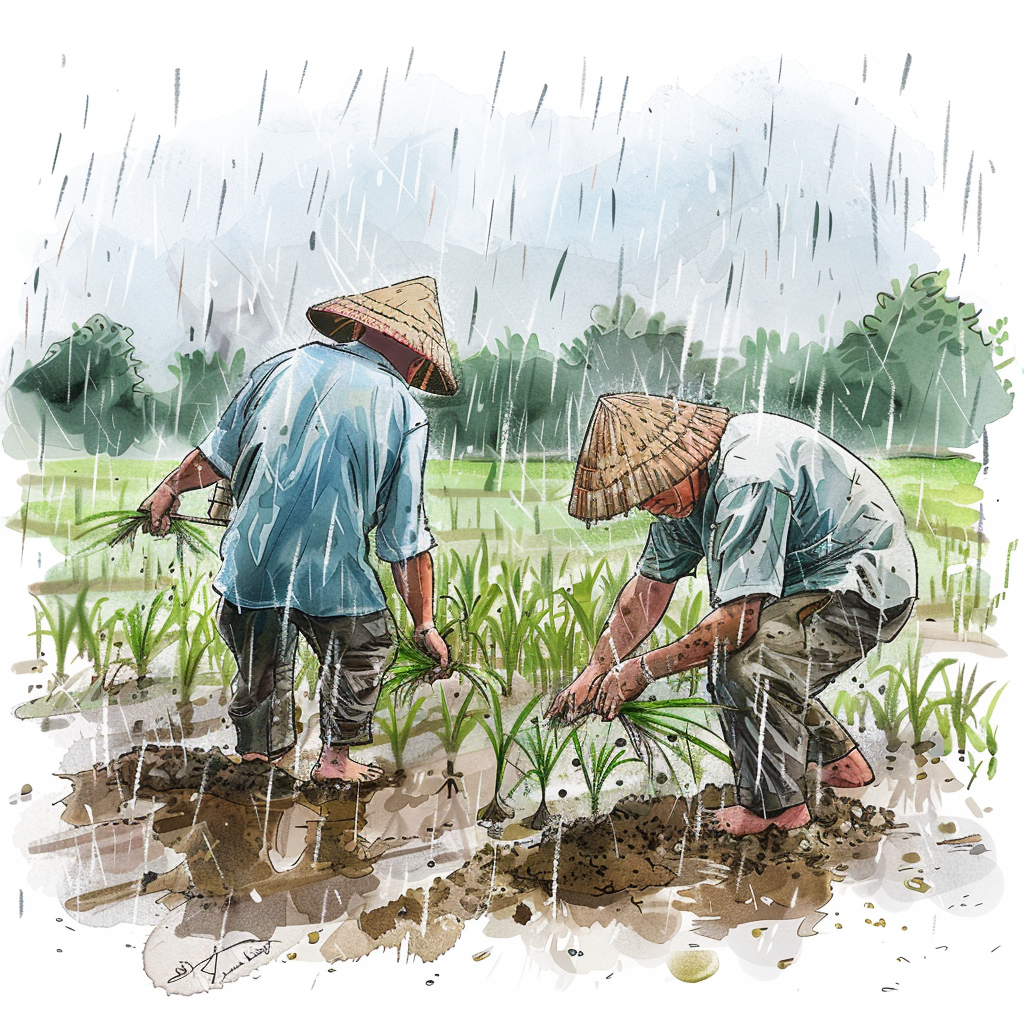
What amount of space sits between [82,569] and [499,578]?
177 cm

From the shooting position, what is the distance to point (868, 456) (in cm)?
307

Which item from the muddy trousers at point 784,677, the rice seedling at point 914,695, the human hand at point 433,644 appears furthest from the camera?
the rice seedling at point 914,695

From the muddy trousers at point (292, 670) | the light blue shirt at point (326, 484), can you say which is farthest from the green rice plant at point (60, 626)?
the light blue shirt at point (326, 484)

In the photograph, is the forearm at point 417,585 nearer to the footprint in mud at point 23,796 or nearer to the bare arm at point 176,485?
the bare arm at point 176,485

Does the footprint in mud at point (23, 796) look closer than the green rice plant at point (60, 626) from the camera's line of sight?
Yes

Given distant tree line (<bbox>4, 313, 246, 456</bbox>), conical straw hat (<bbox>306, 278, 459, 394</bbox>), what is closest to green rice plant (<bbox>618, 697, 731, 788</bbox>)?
conical straw hat (<bbox>306, 278, 459, 394</bbox>)

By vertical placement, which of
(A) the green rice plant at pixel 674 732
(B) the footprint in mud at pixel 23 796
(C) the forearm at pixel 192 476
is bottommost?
(B) the footprint in mud at pixel 23 796

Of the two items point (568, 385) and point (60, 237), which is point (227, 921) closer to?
point (568, 385)

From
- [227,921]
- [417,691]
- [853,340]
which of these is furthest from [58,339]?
[853,340]

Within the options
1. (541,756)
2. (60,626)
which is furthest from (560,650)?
(60,626)

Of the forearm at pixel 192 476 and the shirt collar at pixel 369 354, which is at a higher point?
the shirt collar at pixel 369 354

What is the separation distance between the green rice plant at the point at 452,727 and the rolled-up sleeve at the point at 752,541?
1135 mm

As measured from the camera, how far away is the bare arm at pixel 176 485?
294 centimetres

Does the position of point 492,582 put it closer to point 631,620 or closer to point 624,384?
point 631,620
